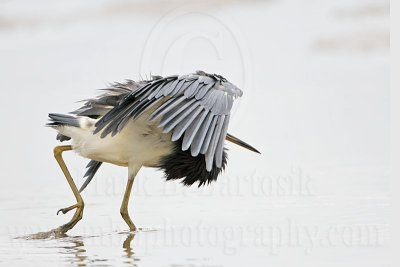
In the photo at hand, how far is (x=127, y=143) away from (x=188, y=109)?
862 millimetres

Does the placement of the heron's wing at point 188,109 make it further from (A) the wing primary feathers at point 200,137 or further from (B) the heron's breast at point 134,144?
(B) the heron's breast at point 134,144

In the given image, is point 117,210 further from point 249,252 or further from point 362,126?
point 362,126

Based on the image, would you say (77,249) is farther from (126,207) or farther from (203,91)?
(203,91)

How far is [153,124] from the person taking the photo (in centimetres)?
Answer: 850

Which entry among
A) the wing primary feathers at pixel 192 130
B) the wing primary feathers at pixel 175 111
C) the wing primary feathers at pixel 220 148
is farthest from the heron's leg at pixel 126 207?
the wing primary feathers at pixel 220 148

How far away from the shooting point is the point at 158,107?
27.1 feet

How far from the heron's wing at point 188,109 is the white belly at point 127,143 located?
0.15m

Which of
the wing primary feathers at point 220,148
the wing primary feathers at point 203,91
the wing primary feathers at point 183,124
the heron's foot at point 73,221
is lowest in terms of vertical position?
the heron's foot at point 73,221

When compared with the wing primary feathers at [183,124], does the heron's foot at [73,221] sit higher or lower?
lower

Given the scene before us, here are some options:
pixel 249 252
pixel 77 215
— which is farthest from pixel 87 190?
pixel 249 252

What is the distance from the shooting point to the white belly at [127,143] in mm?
8547

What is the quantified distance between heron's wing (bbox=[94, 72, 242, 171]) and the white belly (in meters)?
0.15

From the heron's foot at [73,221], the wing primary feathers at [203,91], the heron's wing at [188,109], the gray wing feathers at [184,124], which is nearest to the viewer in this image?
the heron's wing at [188,109]

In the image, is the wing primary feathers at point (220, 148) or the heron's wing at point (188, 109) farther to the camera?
the heron's wing at point (188, 109)
